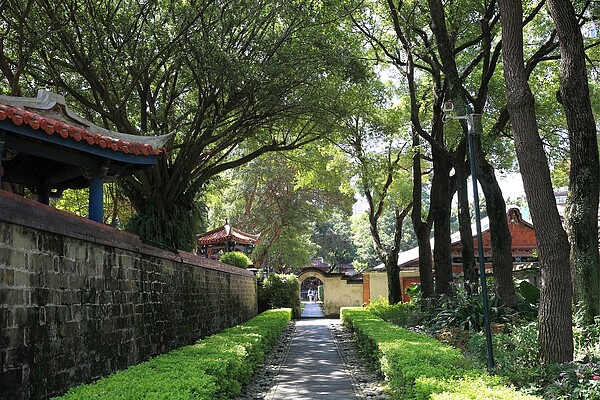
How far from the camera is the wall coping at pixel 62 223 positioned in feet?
18.2

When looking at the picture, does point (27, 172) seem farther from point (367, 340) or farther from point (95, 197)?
point (367, 340)

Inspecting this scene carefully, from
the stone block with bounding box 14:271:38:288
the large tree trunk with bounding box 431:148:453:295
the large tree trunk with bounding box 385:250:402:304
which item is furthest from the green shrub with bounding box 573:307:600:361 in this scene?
the large tree trunk with bounding box 385:250:402:304

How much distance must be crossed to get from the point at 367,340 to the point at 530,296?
4.83 meters

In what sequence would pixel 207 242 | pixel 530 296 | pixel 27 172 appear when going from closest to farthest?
pixel 27 172
pixel 530 296
pixel 207 242

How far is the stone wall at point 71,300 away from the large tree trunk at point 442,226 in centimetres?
885

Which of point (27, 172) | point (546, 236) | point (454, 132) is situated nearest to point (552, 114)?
point (454, 132)

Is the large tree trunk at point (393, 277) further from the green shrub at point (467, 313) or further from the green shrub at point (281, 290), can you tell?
the green shrub at point (467, 313)

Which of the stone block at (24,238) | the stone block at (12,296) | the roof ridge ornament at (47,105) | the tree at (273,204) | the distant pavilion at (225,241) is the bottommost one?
the stone block at (12,296)

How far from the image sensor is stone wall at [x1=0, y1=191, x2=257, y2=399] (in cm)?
550

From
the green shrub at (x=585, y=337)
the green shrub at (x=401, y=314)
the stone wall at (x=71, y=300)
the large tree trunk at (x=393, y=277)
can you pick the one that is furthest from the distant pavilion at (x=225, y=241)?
the green shrub at (x=585, y=337)

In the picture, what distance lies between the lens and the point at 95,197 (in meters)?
8.42

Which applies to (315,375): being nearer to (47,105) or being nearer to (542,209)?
(542,209)

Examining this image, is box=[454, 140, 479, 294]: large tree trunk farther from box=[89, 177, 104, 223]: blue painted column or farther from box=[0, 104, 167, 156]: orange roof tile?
box=[89, 177, 104, 223]: blue painted column

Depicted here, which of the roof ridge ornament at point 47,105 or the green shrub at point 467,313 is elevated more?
the roof ridge ornament at point 47,105
